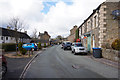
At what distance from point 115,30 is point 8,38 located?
36259 mm

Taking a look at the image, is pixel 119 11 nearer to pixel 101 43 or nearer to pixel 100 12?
pixel 100 12

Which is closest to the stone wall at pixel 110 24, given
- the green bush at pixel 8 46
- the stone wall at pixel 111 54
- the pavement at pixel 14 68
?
the stone wall at pixel 111 54

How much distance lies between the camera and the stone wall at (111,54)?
30.6 feet

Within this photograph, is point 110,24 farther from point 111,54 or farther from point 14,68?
point 14,68

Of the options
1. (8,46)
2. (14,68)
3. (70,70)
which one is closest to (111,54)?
(70,70)

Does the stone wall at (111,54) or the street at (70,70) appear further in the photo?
the stone wall at (111,54)

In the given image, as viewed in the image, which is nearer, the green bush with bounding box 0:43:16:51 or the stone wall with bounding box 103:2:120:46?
the stone wall with bounding box 103:2:120:46

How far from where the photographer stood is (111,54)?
10.3 meters

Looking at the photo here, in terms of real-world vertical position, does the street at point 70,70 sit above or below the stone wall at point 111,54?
below

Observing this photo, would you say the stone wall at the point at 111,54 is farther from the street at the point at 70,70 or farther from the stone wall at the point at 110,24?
the stone wall at the point at 110,24

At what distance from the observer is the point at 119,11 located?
13227mm

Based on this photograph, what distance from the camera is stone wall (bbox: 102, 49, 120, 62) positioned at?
30.6ft

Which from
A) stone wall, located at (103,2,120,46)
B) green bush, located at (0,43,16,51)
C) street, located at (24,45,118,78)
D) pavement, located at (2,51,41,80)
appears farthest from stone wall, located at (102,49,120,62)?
green bush, located at (0,43,16,51)

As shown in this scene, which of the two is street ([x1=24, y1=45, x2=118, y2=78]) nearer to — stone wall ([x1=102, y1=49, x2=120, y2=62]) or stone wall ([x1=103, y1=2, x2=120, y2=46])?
stone wall ([x1=102, y1=49, x2=120, y2=62])
